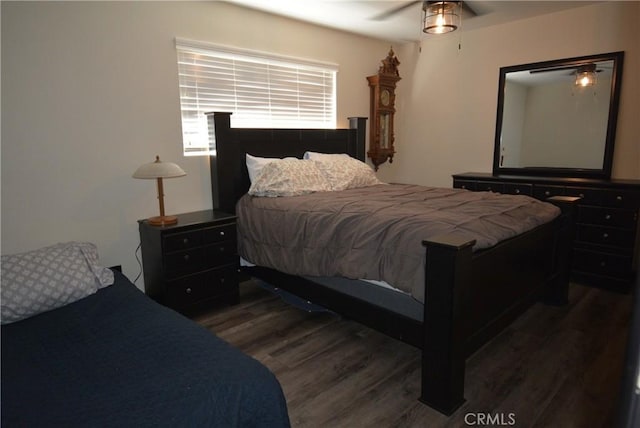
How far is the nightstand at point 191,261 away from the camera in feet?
8.78

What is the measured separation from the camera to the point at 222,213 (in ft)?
10.4

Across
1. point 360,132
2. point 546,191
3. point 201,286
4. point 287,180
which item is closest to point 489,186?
point 546,191

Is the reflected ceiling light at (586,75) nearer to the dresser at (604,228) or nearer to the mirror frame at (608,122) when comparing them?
the mirror frame at (608,122)

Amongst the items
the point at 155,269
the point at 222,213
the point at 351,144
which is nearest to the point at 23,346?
the point at 155,269

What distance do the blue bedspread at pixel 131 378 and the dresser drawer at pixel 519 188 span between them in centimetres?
326

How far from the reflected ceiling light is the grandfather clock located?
186 cm

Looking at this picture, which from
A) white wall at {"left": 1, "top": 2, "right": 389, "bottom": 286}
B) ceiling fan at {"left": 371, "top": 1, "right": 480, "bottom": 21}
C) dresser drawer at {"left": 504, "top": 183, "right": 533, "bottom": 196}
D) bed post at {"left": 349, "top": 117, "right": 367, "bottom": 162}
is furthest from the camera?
bed post at {"left": 349, "top": 117, "right": 367, "bottom": 162}

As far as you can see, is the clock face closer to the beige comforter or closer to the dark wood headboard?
the dark wood headboard

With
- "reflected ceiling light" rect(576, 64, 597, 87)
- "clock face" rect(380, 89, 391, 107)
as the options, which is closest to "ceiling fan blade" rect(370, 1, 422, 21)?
"clock face" rect(380, 89, 391, 107)

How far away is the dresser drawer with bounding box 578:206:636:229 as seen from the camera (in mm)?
3168

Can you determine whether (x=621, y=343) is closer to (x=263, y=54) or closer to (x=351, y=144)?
(x=351, y=144)

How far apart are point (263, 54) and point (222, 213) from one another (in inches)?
61.2

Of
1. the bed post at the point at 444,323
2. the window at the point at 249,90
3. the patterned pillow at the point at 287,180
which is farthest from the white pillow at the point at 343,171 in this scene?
the bed post at the point at 444,323

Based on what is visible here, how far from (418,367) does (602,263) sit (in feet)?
7.16
